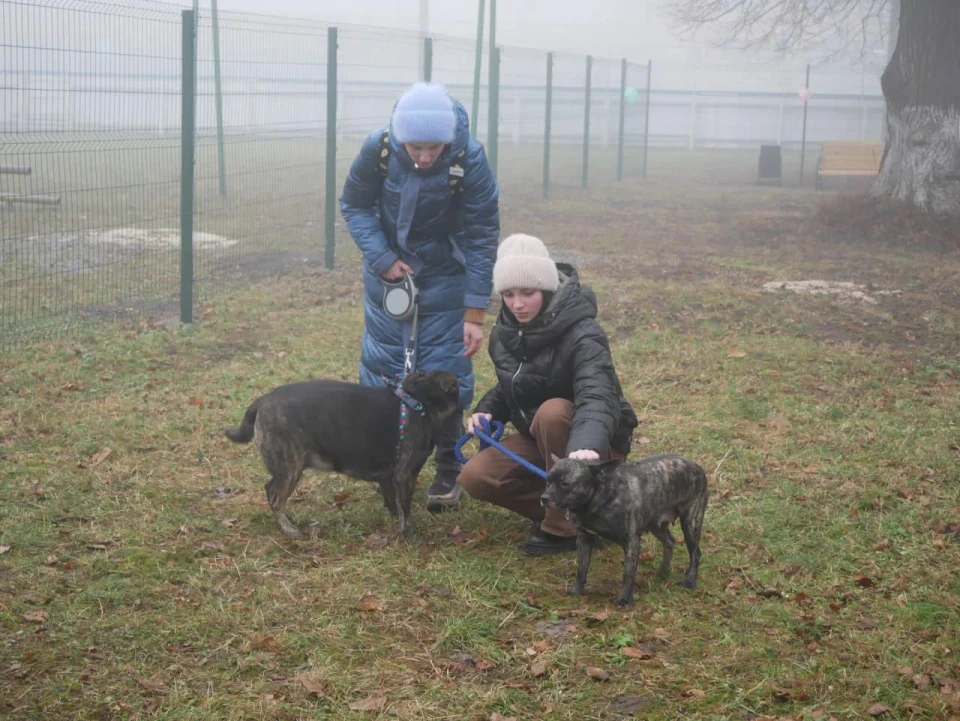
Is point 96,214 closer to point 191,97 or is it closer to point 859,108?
point 191,97

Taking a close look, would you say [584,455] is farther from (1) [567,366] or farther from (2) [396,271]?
(2) [396,271]

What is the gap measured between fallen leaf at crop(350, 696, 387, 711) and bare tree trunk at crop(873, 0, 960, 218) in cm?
1413

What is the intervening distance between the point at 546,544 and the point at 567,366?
33.2 inches

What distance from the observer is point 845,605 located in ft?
14.8

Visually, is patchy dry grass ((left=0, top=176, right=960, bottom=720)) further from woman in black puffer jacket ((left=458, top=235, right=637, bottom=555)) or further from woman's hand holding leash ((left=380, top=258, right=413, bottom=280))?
woman's hand holding leash ((left=380, top=258, right=413, bottom=280))

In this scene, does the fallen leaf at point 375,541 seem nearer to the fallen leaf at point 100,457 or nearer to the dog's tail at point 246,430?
the dog's tail at point 246,430

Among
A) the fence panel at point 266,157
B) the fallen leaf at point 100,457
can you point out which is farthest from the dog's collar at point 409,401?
the fence panel at point 266,157

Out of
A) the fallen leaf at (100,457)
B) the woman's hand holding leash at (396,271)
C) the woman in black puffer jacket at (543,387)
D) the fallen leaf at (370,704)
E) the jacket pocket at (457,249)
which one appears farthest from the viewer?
the fallen leaf at (100,457)

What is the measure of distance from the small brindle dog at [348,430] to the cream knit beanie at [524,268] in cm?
62

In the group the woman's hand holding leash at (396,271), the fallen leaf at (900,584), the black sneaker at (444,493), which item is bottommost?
the fallen leaf at (900,584)

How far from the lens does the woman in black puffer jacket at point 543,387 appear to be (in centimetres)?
454

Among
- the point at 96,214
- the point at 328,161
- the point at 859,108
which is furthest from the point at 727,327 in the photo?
the point at 859,108

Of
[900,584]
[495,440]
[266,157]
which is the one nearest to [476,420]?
[495,440]

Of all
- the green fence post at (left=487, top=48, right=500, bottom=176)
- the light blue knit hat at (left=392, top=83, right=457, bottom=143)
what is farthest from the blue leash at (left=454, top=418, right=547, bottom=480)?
the green fence post at (left=487, top=48, right=500, bottom=176)
